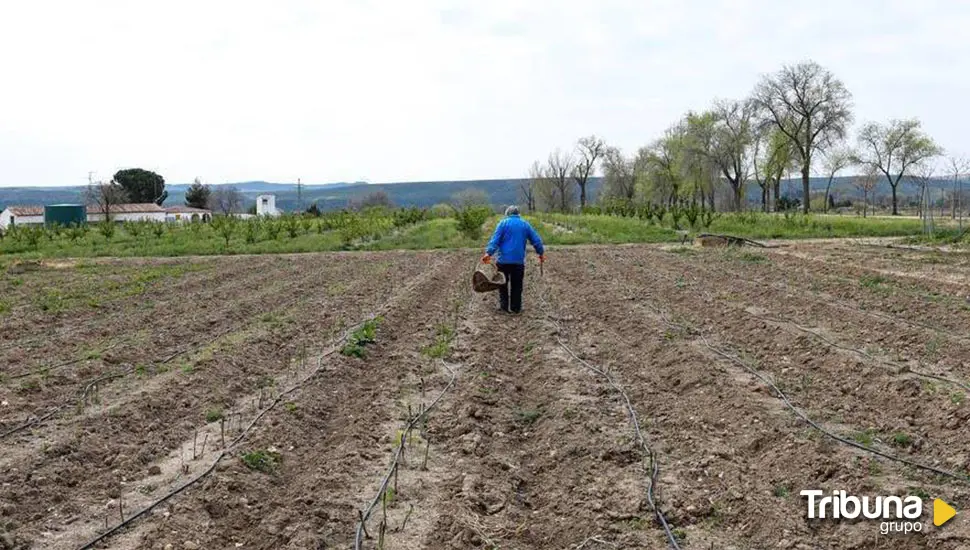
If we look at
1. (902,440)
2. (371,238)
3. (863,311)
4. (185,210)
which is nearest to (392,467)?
(902,440)

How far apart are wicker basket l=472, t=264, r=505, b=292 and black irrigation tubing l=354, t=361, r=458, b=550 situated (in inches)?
146

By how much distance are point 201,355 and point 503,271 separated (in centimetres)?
470

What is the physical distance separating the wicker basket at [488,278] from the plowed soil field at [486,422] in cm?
47

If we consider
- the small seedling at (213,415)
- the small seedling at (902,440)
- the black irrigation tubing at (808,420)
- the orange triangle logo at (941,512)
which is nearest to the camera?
the orange triangle logo at (941,512)

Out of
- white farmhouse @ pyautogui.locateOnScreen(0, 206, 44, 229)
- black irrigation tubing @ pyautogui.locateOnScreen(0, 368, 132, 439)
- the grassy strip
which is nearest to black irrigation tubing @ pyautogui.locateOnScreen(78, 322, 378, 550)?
black irrigation tubing @ pyautogui.locateOnScreen(0, 368, 132, 439)

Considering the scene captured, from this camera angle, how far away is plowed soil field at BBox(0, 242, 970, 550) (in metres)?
4.29

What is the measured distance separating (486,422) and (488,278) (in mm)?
5326

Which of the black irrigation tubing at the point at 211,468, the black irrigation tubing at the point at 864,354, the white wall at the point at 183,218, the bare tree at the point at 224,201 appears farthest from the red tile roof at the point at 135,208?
the black irrigation tubing at the point at 864,354

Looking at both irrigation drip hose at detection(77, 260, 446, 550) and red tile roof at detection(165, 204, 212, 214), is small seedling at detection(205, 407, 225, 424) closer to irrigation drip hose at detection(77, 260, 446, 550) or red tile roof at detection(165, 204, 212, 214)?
irrigation drip hose at detection(77, 260, 446, 550)

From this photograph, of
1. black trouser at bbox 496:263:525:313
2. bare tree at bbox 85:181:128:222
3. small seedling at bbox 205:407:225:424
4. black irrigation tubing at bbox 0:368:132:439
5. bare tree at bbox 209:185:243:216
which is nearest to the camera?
black irrigation tubing at bbox 0:368:132:439

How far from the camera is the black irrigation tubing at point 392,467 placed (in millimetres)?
4082

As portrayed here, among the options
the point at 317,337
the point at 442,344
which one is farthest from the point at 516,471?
the point at 317,337

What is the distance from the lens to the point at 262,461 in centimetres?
521

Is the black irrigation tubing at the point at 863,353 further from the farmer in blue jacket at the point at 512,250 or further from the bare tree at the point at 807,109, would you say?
the bare tree at the point at 807,109
